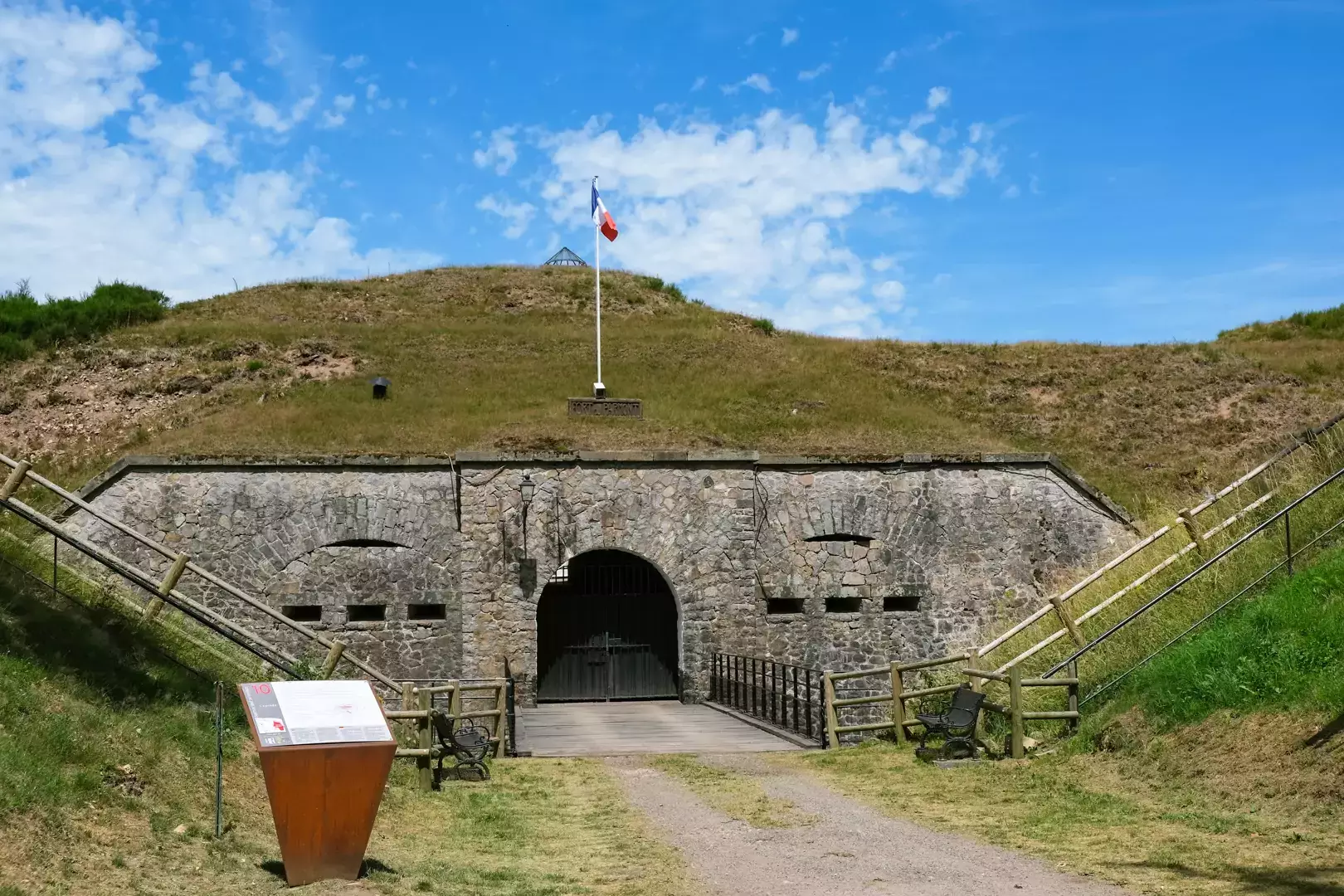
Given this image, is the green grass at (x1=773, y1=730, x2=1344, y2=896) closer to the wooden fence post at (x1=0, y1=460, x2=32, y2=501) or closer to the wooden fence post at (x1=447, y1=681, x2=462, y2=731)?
the wooden fence post at (x1=447, y1=681, x2=462, y2=731)

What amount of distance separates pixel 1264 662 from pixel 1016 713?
237 cm

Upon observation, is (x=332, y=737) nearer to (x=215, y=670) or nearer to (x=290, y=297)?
(x=215, y=670)

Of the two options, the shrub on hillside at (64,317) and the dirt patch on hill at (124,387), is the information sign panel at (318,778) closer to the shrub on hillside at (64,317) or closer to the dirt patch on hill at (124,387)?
the dirt patch on hill at (124,387)

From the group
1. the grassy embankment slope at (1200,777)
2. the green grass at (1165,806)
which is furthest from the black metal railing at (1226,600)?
the green grass at (1165,806)

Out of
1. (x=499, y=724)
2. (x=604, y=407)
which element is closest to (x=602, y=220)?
(x=604, y=407)

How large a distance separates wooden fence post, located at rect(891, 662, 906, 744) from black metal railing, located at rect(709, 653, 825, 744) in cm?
198

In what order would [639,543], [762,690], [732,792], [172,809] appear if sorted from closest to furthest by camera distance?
[172,809]
[732,792]
[762,690]
[639,543]

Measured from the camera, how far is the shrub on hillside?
28484mm

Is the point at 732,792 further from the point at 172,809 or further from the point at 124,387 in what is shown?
the point at 124,387

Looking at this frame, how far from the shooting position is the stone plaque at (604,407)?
23.2m

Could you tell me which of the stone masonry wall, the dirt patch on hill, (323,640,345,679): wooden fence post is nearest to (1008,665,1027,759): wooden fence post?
(323,640,345,679): wooden fence post

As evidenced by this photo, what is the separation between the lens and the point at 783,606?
20922 mm

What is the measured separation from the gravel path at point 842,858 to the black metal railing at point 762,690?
5636 mm

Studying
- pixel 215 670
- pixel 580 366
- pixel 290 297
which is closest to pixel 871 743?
pixel 215 670
